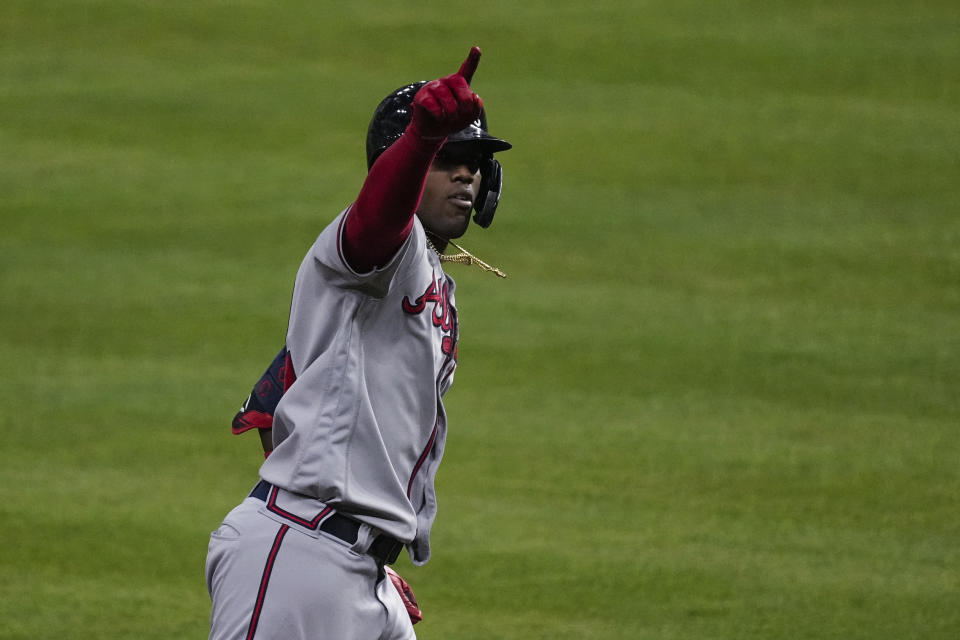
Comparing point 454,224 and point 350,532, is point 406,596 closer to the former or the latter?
point 350,532

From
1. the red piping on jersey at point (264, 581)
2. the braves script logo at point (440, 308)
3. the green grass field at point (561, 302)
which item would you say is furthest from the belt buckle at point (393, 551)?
the green grass field at point (561, 302)

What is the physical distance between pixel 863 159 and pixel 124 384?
20.9ft

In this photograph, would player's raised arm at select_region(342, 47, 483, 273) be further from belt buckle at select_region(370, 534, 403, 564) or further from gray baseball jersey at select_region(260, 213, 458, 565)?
belt buckle at select_region(370, 534, 403, 564)

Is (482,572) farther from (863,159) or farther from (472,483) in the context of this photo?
(863,159)

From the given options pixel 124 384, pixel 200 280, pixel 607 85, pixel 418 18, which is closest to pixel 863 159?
pixel 607 85

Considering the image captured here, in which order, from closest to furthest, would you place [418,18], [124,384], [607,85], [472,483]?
[472,483] → [124,384] → [607,85] → [418,18]

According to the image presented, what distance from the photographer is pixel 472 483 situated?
23.8 feet

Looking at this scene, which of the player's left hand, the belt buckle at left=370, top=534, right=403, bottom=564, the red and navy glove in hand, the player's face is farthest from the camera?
the player's left hand

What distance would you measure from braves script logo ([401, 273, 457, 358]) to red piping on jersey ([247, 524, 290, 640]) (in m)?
0.56

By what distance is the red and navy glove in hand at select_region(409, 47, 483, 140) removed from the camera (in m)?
2.71

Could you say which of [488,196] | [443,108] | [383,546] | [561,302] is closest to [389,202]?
[443,108]

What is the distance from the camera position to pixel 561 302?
9.44 metres

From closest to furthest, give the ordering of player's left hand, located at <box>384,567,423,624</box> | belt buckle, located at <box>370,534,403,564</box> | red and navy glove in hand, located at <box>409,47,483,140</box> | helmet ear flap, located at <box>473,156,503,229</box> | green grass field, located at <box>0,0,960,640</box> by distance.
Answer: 1. red and navy glove in hand, located at <box>409,47,483,140</box>
2. belt buckle, located at <box>370,534,403,564</box>
3. player's left hand, located at <box>384,567,423,624</box>
4. helmet ear flap, located at <box>473,156,503,229</box>
5. green grass field, located at <box>0,0,960,640</box>

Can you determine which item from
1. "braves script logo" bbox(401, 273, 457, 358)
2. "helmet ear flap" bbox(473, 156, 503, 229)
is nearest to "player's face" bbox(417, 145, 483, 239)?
"braves script logo" bbox(401, 273, 457, 358)
